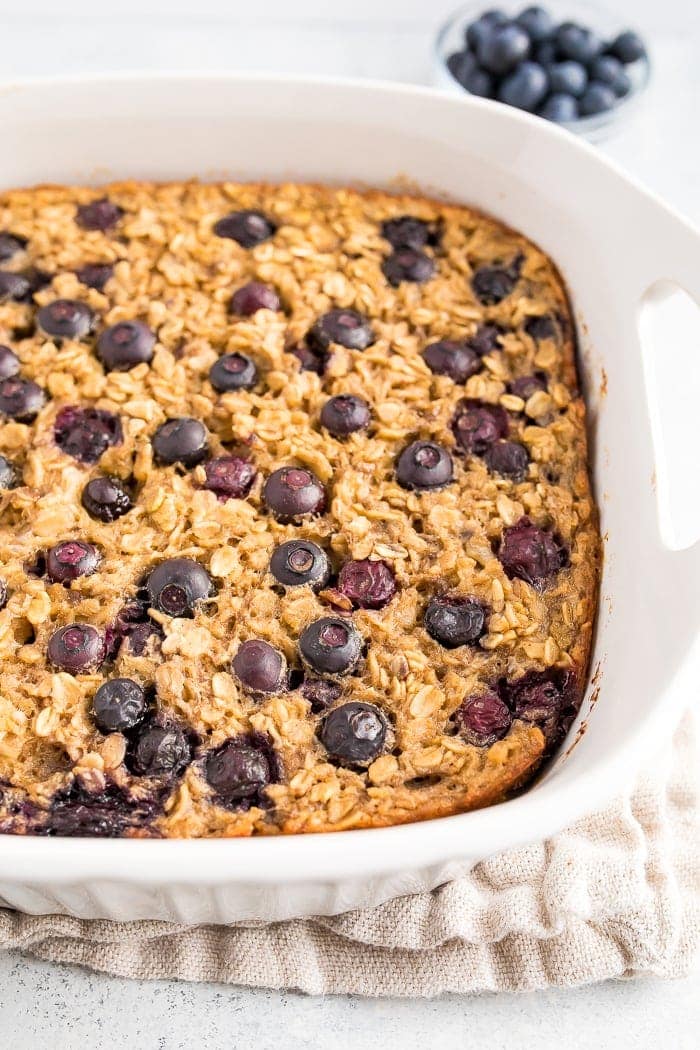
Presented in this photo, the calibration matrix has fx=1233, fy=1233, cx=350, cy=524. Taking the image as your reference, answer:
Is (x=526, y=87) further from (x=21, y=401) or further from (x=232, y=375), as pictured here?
(x=21, y=401)

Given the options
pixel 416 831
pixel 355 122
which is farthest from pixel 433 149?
pixel 416 831

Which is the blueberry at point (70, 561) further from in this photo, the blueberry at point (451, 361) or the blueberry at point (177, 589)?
the blueberry at point (451, 361)

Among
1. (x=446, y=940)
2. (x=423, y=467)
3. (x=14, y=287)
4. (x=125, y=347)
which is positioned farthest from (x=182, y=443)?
(x=446, y=940)

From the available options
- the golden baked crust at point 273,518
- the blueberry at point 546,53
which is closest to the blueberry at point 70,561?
the golden baked crust at point 273,518

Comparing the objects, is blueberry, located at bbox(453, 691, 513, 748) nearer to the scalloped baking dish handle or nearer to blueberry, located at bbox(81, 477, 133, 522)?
the scalloped baking dish handle

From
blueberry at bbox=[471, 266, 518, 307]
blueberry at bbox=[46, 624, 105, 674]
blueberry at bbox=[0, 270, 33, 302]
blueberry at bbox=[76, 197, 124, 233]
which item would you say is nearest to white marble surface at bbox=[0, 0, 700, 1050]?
blueberry at bbox=[46, 624, 105, 674]

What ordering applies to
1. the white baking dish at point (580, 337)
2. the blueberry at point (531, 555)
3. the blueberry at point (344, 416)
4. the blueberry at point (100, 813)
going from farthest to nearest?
the blueberry at point (344, 416), the blueberry at point (531, 555), the blueberry at point (100, 813), the white baking dish at point (580, 337)
